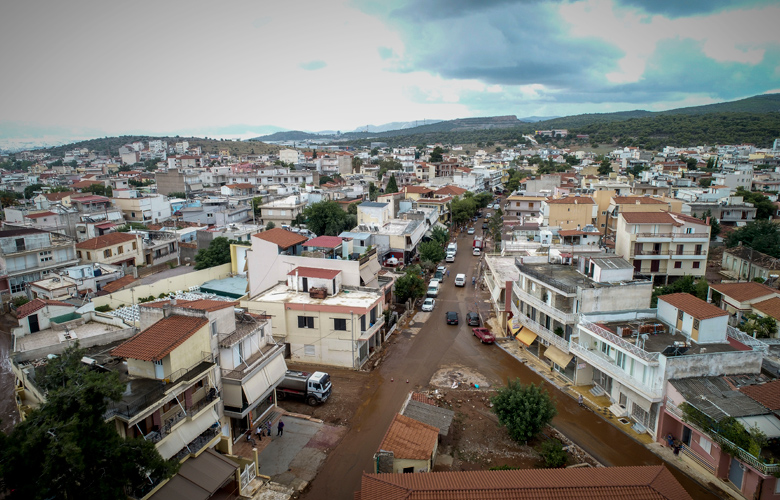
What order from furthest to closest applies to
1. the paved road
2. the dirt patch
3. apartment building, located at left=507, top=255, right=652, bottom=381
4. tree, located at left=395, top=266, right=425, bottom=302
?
1. tree, located at left=395, top=266, right=425, bottom=302
2. apartment building, located at left=507, top=255, right=652, bottom=381
3. the dirt patch
4. the paved road

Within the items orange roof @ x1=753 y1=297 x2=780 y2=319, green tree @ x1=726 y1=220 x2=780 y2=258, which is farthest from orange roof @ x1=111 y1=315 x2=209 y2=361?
green tree @ x1=726 y1=220 x2=780 y2=258

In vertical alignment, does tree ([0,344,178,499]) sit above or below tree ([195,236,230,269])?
above

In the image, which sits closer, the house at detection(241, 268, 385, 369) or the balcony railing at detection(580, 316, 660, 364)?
the balcony railing at detection(580, 316, 660, 364)

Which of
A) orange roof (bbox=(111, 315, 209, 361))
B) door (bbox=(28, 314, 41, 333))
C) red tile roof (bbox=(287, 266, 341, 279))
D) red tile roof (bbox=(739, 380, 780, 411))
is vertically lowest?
red tile roof (bbox=(739, 380, 780, 411))

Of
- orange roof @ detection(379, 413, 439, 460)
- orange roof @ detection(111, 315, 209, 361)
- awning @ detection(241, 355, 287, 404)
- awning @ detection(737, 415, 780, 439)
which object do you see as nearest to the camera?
orange roof @ detection(111, 315, 209, 361)

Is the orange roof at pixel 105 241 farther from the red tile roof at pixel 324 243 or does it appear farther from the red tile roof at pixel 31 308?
the red tile roof at pixel 324 243

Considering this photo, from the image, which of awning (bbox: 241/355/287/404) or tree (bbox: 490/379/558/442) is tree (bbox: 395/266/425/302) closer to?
awning (bbox: 241/355/287/404)

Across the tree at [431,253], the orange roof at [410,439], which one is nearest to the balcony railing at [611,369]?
the orange roof at [410,439]
